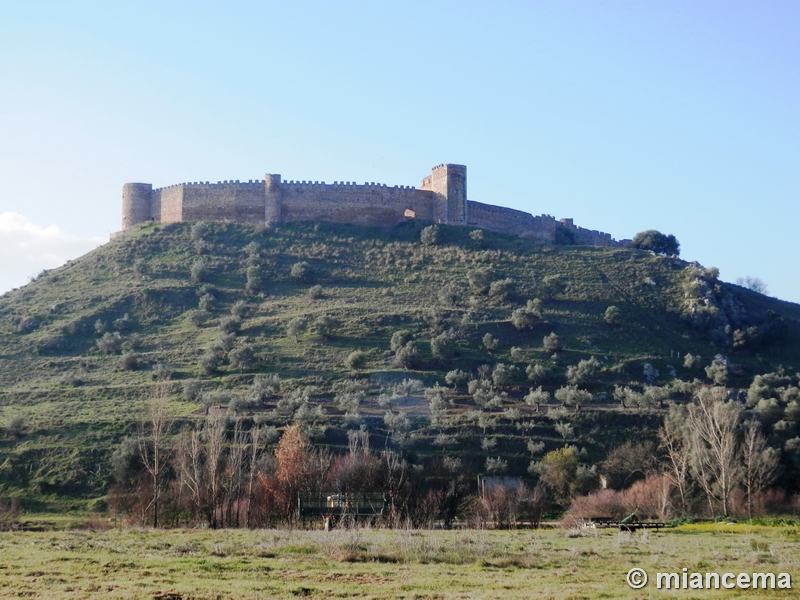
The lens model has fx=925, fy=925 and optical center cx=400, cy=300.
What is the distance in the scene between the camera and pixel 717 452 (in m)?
31.4

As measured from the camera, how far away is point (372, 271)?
6122 centimetres

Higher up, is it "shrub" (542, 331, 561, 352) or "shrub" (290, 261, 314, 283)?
"shrub" (290, 261, 314, 283)

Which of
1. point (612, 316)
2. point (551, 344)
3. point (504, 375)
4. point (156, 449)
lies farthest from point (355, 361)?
point (156, 449)

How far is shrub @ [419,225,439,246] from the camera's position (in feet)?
208

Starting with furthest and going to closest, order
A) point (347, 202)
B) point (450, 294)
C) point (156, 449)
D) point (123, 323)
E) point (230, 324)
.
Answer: point (347, 202)
point (450, 294)
point (123, 323)
point (230, 324)
point (156, 449)

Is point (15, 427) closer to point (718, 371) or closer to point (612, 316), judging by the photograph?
point (612, 316)

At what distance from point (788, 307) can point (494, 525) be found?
48.2 meters

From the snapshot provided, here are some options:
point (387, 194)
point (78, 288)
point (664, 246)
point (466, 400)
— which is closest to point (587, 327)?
point (466, 400)

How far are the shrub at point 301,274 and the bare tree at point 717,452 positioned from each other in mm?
29822

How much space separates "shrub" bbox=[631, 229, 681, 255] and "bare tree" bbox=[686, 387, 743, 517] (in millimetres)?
39663

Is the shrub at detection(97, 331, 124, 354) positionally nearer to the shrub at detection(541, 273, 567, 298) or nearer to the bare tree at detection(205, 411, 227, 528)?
the bare tree at detection(205, 411, 227, 528)

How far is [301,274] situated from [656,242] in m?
31.1

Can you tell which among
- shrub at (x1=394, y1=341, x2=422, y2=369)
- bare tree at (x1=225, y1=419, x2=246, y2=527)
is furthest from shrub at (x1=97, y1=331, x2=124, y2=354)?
bare tree at (x1=225, y1=419, x2=246, y2=527)

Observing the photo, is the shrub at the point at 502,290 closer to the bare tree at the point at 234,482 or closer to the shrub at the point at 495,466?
the shrub at the point at 495,466
